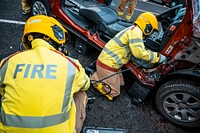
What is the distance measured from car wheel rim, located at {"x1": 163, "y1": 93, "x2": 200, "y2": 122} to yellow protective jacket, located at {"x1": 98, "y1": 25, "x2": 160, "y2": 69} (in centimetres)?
60

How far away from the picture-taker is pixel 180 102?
9.96ft

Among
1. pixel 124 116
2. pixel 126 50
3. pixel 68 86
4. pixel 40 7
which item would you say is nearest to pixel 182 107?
pixel 124 116

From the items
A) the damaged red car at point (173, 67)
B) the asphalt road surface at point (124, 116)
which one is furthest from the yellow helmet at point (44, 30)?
the damaged red car at point (173, 67)

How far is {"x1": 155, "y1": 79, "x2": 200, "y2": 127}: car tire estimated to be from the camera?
9.62 ft

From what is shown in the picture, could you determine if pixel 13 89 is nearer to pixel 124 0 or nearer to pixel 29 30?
pixel 29 30

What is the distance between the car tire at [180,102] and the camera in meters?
2.93

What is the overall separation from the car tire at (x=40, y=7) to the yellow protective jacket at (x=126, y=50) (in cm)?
186

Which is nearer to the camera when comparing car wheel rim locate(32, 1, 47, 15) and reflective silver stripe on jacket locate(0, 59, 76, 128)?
reflective silver stripe on jacket locate(0, 59, 76, 128)

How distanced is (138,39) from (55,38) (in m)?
1.47

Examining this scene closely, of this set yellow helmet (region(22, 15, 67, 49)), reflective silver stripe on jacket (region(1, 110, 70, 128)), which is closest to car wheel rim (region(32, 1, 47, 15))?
yellow helmet (region(22, 15, 67, 49))

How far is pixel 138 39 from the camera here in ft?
10.6

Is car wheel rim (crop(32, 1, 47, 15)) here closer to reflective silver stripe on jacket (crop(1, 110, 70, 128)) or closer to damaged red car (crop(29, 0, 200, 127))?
damaged red car (crop(29, 0, 200, 127))

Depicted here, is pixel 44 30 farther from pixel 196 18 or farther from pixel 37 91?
pixel 196 18

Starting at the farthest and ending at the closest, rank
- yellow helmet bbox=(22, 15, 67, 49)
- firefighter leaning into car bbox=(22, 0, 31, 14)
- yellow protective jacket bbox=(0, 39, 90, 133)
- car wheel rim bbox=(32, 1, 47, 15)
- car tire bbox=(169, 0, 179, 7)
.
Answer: car tire bbox=(169, 0, 179, 7)
firefighter leaning into car bbox=(22, 0, 31, 14)
car wheel rim bbox=(32, 1, 47, 15)
yellow helmet bbox=(22, 15, 67, 49)
yellow protective jacket bbox=(0, 39, 90, 133)
